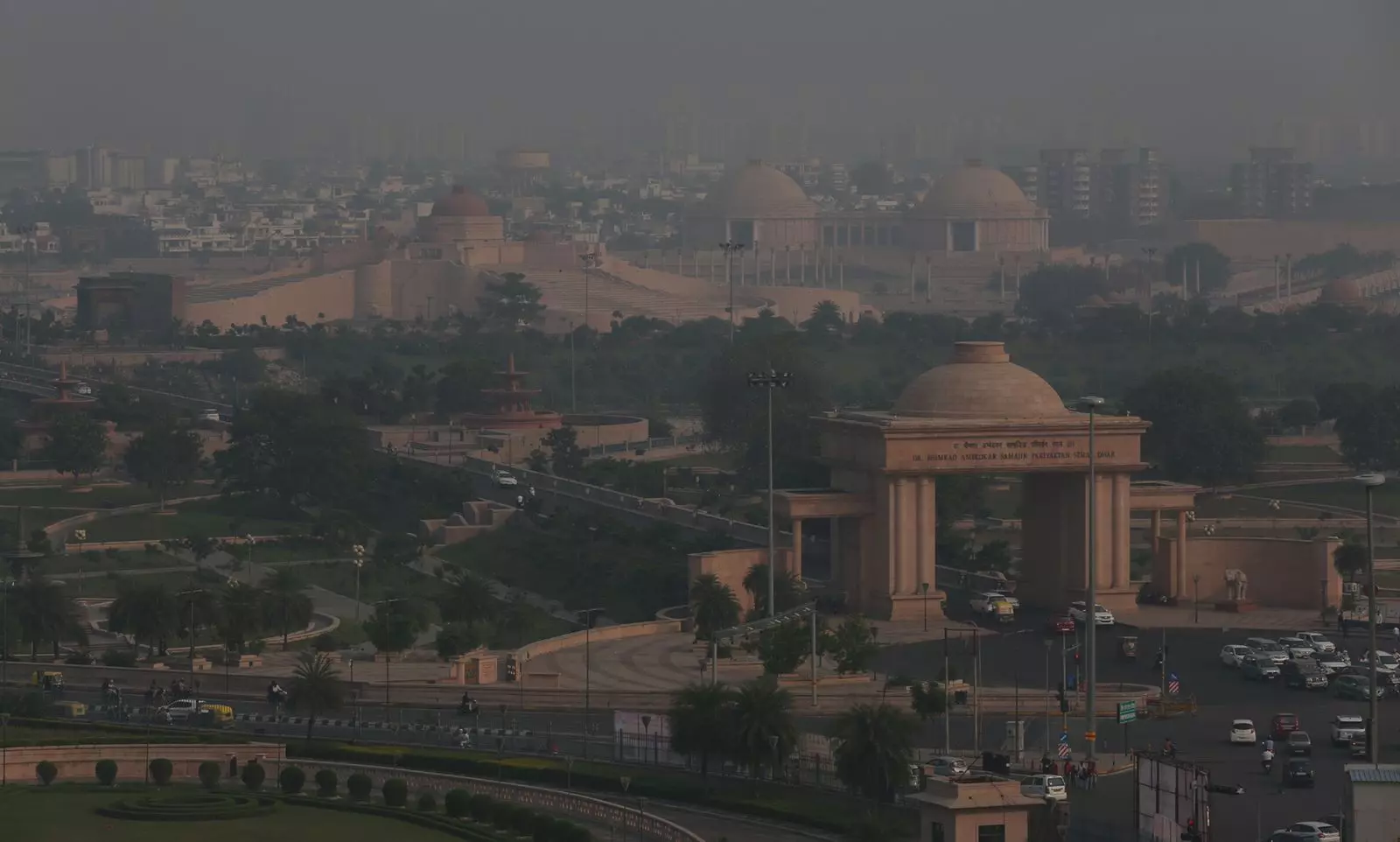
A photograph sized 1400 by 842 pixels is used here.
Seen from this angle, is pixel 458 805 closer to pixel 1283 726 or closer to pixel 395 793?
pixel 395 793

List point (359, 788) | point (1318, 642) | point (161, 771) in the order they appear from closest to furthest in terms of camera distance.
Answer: point (359, 788) → point (161, 771) → point (1318, 642)

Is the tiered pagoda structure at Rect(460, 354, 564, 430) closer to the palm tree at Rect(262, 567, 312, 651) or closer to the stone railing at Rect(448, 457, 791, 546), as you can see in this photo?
the stone railing at Rect(448, 457, 791, 546)

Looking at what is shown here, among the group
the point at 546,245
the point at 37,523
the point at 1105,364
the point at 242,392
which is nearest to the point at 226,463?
the point at 37,523

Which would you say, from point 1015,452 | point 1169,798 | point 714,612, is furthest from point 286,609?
point 1169,798

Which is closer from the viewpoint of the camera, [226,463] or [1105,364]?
[226,463]

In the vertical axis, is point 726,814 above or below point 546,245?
below

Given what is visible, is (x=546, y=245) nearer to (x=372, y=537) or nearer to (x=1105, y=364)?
(x=1105, y=364)
